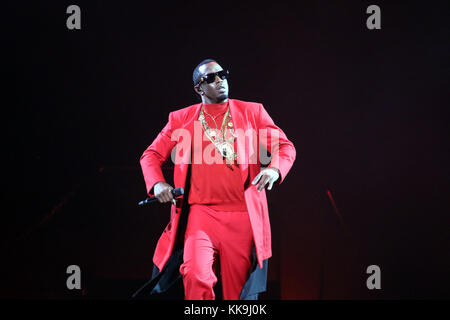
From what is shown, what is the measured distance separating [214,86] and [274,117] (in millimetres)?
1396

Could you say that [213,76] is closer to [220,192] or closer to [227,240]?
[220,192]

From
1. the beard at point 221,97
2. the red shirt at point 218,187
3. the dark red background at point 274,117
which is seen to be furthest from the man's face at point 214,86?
the dark red background at point 274,117

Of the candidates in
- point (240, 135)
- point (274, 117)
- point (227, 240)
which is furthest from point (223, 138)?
point (274, 117)

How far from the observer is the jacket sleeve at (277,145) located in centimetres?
239

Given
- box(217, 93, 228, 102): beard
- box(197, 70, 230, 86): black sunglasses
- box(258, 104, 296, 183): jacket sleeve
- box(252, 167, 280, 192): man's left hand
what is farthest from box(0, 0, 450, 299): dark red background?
box(197, 70, 230, 86): black sunglasses

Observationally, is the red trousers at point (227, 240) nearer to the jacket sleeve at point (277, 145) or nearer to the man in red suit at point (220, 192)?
the man in red suit at point (220, 192)

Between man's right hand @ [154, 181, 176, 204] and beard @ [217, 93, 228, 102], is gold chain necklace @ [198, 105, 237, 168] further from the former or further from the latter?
man's right hand @ [154, 181, 176, 204]

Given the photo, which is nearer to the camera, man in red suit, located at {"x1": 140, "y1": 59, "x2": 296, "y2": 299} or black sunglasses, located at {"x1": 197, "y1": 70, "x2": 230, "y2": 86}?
man in red suit, located at {"x1": 140, "y1": 59, "x2": 296, "y2": 299}

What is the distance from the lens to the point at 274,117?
12.6 ft

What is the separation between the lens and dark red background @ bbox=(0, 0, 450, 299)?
3.12 meters

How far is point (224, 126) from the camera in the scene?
2.59m

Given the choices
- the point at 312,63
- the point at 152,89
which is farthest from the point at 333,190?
the point at 152,89
